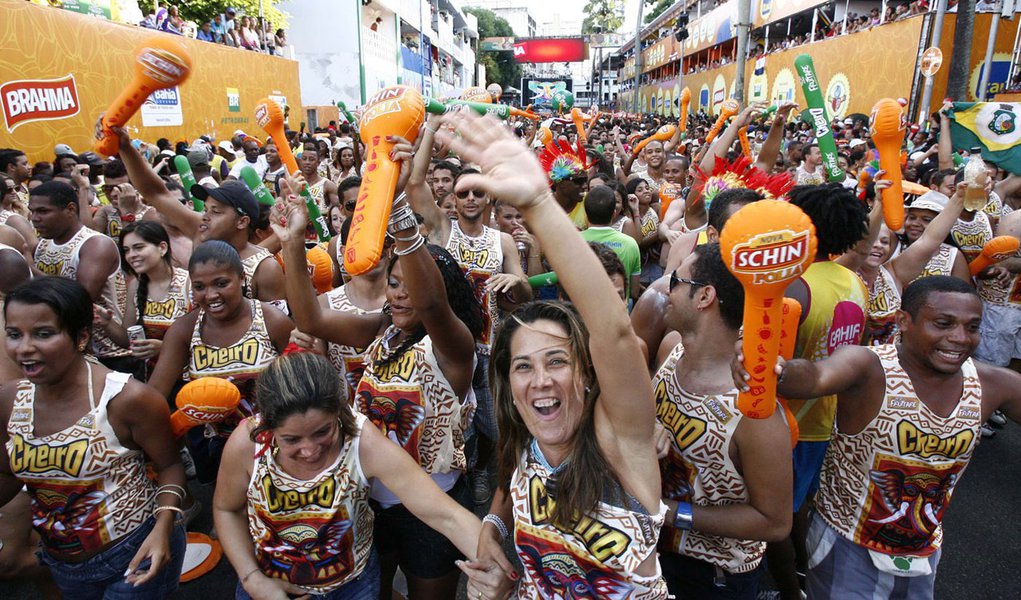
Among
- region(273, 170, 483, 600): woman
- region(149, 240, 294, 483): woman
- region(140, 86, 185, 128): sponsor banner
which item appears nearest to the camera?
region(273, 170, 483, 600): woman

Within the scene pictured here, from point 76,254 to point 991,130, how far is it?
29.4 feet

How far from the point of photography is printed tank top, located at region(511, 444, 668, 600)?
62.0 inches

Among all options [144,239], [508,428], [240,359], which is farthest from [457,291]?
[144,239]

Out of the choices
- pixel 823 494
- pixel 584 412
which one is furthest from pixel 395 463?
pixel 823 494

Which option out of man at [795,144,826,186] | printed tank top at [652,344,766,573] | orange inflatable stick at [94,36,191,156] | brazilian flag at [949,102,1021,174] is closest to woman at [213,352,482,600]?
printed tank top at [652,344,766,573]

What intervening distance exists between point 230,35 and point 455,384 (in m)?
19.5

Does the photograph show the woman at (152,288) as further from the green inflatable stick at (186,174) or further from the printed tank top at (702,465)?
the printed tank top at (702,465)

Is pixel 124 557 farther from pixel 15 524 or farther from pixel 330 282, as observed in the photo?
pixel 330 282

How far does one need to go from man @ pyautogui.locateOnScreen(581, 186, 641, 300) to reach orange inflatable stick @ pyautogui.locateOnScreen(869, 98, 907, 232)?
1574 millimetres

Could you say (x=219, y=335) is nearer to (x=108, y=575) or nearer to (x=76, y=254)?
(x=108, y=575)

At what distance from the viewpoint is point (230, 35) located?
18.1 meters

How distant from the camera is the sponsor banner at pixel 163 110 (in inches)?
466

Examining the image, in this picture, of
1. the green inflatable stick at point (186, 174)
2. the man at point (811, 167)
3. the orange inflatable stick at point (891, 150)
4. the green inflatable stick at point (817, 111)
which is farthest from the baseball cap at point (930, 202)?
the green inflatable stick at point (186, 174)

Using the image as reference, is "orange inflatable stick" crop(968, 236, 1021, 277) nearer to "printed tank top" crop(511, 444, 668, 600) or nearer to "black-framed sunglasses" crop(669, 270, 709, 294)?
"black-framed sunglasses" crop(669, 270, 709, 294)
